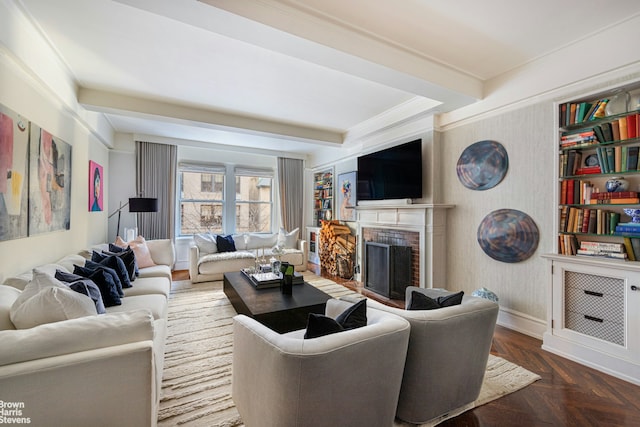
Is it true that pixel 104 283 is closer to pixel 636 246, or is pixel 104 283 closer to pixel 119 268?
pixel 119 268

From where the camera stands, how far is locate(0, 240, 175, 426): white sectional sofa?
41.7 inches

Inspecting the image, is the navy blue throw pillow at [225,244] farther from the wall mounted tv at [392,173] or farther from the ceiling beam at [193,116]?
the wall mounted tv at [392,173]

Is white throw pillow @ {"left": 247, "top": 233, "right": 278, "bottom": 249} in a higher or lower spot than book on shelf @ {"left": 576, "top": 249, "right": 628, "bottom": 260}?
lower

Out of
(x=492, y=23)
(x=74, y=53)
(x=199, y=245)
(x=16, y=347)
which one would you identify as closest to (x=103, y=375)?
(x=16, y=347)

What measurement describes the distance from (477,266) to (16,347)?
3.82 metres

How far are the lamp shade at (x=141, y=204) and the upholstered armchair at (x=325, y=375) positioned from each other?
13.5 ft

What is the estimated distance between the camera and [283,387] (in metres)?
1.10

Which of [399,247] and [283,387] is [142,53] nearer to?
[283,387]

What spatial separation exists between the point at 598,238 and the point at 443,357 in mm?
2080

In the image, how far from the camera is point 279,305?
258 centimetres

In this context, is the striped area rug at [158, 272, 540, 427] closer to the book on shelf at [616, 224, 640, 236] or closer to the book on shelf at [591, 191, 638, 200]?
the book on shelf at [616, 224, 640, 236]

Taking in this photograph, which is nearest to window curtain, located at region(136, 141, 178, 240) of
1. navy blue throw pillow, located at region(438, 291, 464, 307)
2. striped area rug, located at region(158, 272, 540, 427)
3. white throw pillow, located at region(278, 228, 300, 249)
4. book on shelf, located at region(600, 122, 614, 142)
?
white throw pillow, located at region(278, 228, 300, 249)

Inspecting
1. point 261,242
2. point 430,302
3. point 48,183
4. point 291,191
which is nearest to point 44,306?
point 48,183

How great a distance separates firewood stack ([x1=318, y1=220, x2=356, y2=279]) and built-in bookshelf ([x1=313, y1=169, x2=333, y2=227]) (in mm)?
618
